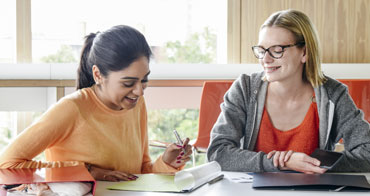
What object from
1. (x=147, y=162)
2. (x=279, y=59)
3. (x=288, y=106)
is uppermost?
(x=279, y=59)

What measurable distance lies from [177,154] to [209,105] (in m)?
0.78

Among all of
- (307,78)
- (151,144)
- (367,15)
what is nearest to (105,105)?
(151,144)

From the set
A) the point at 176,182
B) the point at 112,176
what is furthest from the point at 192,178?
the point at 112,176

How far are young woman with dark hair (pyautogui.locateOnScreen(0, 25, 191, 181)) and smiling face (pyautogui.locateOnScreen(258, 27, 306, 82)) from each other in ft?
1.68

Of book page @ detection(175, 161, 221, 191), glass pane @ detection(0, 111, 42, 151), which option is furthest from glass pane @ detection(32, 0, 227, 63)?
book page @ detection(175, 161, 221, 191)

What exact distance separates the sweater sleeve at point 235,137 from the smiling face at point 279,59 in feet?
0.48

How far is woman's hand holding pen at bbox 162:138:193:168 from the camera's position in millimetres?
1571

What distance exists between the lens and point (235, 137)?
185 cm

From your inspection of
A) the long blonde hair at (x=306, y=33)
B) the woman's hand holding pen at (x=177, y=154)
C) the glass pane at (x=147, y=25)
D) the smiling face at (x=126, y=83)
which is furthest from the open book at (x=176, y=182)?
the glass pane at (x=147, y=25)

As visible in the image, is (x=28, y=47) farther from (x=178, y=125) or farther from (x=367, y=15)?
(x=367, y=15)

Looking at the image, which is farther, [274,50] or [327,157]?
[274,50]

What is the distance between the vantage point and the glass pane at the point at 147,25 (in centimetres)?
304

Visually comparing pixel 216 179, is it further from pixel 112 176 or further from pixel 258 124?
pixel 258 124

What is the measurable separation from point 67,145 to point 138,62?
352 mm
